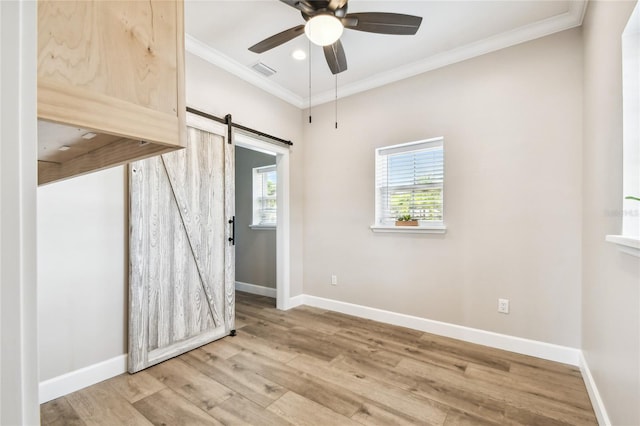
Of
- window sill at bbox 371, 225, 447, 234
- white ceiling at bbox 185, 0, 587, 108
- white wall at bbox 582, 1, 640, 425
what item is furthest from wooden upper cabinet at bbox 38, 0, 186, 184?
window sill at bbox 371, 225, 447, 234

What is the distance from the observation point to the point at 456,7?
91.4 inches

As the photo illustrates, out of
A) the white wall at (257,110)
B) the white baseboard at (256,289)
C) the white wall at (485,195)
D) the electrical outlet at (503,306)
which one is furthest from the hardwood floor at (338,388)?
the white baseboard at (256,289)

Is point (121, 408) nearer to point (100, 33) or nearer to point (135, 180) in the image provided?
point (135, 180)

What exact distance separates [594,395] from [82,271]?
3.49 metres

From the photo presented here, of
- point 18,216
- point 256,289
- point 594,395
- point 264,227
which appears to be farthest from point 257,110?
point 594,395

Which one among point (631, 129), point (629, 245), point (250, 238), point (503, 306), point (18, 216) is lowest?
point (503, 306)

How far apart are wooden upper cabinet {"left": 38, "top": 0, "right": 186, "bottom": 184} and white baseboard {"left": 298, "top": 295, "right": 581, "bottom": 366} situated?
306 cm

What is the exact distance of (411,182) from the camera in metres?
3.26

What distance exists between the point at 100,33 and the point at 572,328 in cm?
328

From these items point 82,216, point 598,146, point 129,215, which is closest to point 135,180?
point 129,215

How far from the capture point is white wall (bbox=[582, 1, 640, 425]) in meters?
1.31

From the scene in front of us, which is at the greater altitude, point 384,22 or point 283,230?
point 384,22

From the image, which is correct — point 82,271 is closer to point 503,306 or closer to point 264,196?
point 264,196

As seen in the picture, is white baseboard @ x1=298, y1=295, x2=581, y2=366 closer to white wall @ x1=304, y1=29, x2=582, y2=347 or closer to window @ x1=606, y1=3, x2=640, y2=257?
white wall @ x1=304, y1=29, x2=582, y2=347
